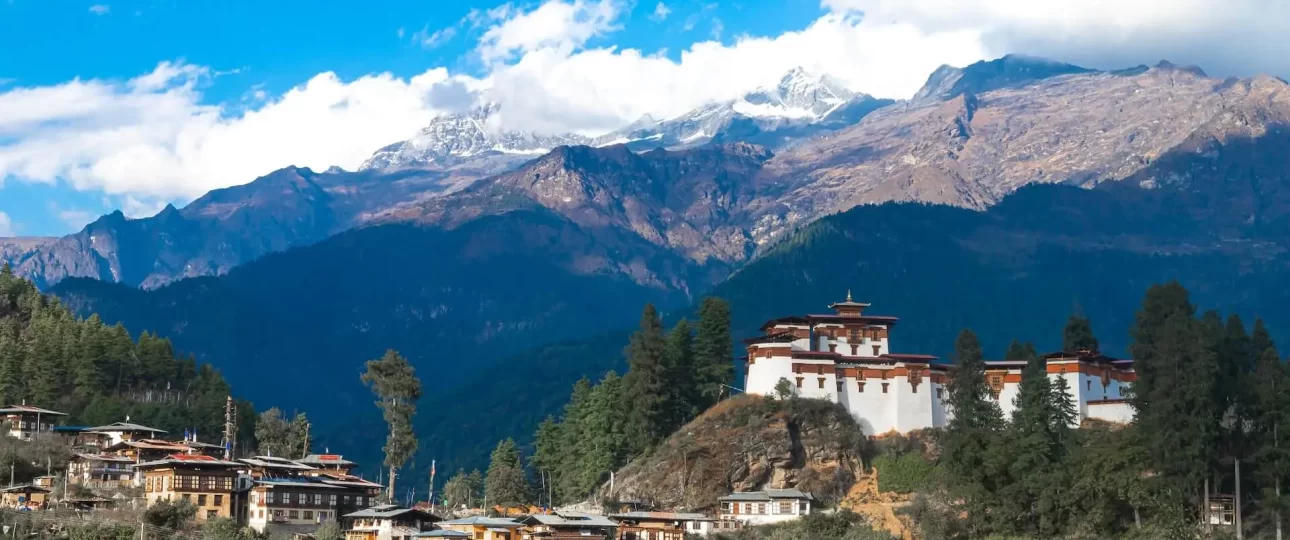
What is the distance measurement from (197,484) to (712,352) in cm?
4523

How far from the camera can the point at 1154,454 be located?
116 m

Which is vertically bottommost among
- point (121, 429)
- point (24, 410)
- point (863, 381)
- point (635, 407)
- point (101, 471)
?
point (101, 471)

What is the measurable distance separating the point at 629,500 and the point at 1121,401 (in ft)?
132

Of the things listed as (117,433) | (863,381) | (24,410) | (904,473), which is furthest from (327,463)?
(904,473)

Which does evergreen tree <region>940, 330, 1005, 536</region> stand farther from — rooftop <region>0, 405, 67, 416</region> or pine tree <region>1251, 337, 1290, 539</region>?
rooftop <region>0, 405, 67, 416</region>

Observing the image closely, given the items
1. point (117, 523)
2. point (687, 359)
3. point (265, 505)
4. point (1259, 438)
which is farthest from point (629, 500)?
point (1259, 438)

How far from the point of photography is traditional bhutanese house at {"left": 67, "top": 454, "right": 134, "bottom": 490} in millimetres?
134250

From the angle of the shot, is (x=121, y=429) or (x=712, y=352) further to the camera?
(x=712, y=352)

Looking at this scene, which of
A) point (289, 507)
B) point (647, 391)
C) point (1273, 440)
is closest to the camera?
point (1273, 440)

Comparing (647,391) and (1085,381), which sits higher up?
(1085,381)

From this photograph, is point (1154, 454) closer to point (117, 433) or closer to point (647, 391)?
point (647, 391)

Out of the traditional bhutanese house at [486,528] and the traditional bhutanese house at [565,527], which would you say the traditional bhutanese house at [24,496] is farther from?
the traditional bhutanese house at [565,527]

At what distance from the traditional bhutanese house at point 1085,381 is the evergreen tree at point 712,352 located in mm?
22496

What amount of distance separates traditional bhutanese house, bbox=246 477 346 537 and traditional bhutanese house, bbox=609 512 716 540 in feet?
72.6
